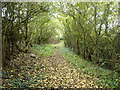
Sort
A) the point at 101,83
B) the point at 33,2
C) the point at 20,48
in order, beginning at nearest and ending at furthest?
the point at 101,83, the point at 33,2, the point at 20,48

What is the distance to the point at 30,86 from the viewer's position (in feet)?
11.5

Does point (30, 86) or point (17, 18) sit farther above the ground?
point (17, 18)

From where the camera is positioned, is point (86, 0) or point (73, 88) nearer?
point (73, 88)

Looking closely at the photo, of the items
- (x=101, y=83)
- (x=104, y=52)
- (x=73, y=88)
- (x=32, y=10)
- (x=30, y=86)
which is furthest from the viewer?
(x=104, y=52)

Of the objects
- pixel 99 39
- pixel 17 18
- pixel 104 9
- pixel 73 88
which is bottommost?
pixel 73 88

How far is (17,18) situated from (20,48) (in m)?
3.11

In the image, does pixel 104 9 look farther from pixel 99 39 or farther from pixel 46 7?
pixel 46 7

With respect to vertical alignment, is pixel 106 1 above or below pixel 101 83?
above

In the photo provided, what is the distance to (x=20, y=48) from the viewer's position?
8367mm

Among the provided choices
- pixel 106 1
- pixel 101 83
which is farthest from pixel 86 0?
pixel 101 83

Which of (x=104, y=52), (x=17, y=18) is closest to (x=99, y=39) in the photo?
(x=104, y=52)

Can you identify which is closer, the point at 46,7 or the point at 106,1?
the point at 106,1

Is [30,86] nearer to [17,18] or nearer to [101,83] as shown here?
[101,83]

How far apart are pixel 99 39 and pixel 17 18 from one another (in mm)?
5723
